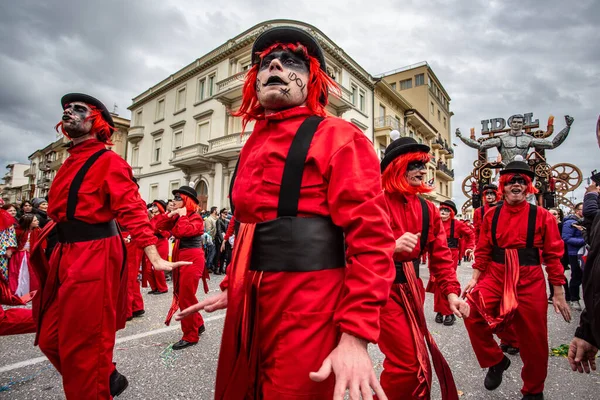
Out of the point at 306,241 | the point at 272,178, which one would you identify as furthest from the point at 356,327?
the point at 272,178

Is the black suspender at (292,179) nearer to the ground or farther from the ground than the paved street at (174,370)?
farther from the ground

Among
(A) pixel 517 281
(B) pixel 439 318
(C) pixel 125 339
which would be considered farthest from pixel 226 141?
(A) pixel 517 281

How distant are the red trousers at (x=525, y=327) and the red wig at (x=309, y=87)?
8.85ft

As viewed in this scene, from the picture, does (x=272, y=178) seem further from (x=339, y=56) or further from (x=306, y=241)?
(x=339, y=56)

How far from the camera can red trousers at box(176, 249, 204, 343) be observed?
13.1 ft

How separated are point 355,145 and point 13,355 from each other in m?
4.54

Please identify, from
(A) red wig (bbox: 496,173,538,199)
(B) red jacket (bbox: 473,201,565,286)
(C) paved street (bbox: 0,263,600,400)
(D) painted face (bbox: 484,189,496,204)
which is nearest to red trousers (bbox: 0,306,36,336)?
(C) paved street (bbox: 0,263,600,400)

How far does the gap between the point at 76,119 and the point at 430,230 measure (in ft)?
10.3

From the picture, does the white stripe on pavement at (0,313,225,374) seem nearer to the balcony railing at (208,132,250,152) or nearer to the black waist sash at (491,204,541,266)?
the black waist sash at (491,204,541,266)

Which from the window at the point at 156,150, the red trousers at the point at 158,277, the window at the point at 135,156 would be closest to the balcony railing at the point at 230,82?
the window at the point at 156,150

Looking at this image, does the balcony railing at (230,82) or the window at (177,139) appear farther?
the window at (177,139)

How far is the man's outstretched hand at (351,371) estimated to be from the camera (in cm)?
98

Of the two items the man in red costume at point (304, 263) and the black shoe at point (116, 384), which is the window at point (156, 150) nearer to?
the black shoe at point (116, 384)

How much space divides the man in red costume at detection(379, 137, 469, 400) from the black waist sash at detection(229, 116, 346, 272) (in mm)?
889
